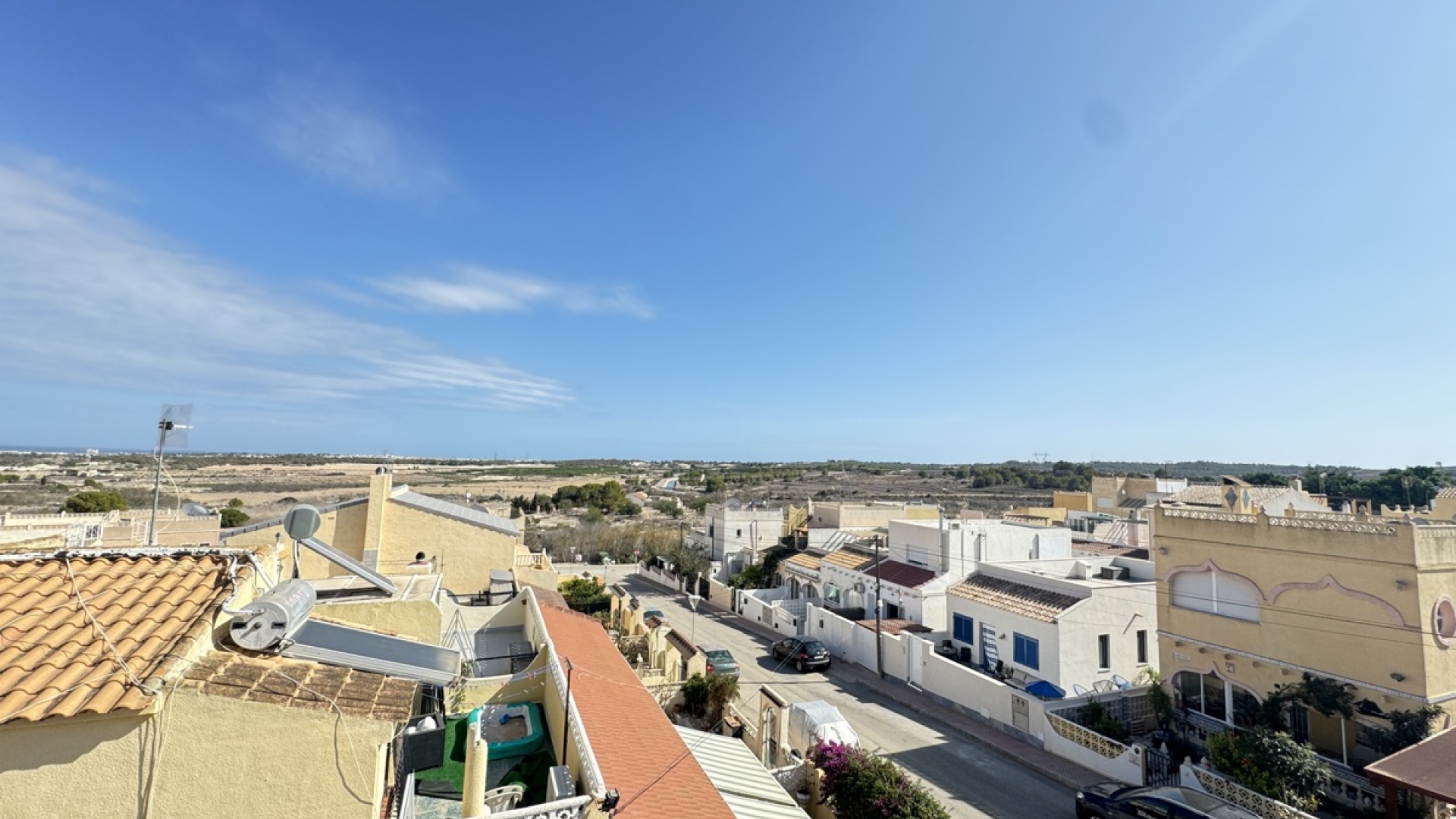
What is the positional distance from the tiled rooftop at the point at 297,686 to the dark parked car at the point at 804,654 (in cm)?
2332

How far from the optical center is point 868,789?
12.1 m

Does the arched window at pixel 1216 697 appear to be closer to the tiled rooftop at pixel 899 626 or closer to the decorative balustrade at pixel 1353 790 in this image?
the decorative balustrade at pixel 1353 790

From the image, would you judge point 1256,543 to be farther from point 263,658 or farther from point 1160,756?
point 263,658

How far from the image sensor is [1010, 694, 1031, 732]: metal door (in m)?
19.2

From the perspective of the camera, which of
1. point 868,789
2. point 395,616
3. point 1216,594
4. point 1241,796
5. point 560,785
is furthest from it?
point 1216,594

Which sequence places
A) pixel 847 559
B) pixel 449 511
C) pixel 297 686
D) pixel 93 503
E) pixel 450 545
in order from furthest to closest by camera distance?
pixel 93 503 → pixel 847 559 → pixel 449 511 → pixel 450 545 → pixel 297 686

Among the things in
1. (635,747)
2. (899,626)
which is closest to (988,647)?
(899,626)

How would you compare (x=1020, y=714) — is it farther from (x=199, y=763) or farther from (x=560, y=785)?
Result: (x=199, y=763)

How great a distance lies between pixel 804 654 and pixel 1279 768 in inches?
628

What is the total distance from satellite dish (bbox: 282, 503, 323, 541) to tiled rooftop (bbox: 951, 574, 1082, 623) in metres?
21.3

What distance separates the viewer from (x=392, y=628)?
989cm

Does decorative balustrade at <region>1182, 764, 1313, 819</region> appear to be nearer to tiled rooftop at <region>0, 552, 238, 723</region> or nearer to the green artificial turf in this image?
the green artificial turf

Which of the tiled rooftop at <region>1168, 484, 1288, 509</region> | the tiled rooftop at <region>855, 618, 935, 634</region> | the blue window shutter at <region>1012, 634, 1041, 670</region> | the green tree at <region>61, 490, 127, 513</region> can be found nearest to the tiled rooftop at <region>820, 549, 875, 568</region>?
the tiled rooftop at <region>855, 618, 935, 634</region>

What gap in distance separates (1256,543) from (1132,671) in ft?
24.6
